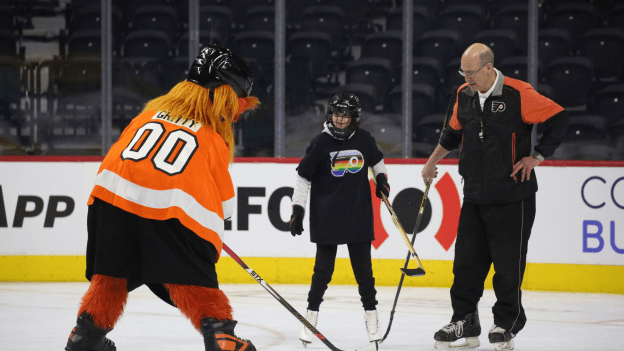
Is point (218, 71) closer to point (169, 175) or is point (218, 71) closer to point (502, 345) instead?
point (169, 175)

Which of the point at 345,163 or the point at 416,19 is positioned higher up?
the point at 416,19

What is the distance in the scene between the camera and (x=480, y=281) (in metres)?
3.58

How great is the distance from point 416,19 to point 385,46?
376 millimetres


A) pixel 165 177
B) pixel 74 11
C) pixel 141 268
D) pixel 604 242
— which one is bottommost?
pixel 604 242

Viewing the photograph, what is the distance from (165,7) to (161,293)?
4660mm

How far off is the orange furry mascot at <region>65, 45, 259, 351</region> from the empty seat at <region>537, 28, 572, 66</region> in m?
4.44

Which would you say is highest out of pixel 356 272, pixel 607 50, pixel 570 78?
pixel 607 50

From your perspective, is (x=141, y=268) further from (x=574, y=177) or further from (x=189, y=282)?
(x=574, y=177)

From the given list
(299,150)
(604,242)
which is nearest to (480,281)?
(604,242)

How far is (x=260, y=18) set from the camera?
21.4 ft

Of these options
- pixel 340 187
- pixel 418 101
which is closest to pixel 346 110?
pixel 340 187

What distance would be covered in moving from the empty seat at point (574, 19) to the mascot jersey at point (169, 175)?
455cm

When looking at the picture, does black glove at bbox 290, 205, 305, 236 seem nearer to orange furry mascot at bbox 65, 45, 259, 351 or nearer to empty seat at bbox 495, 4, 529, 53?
orange furry mascot at bbox 65, 45, 259, 351

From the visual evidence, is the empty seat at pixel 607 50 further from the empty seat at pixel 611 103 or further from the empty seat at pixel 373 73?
the empty seat at pixel 373 73
